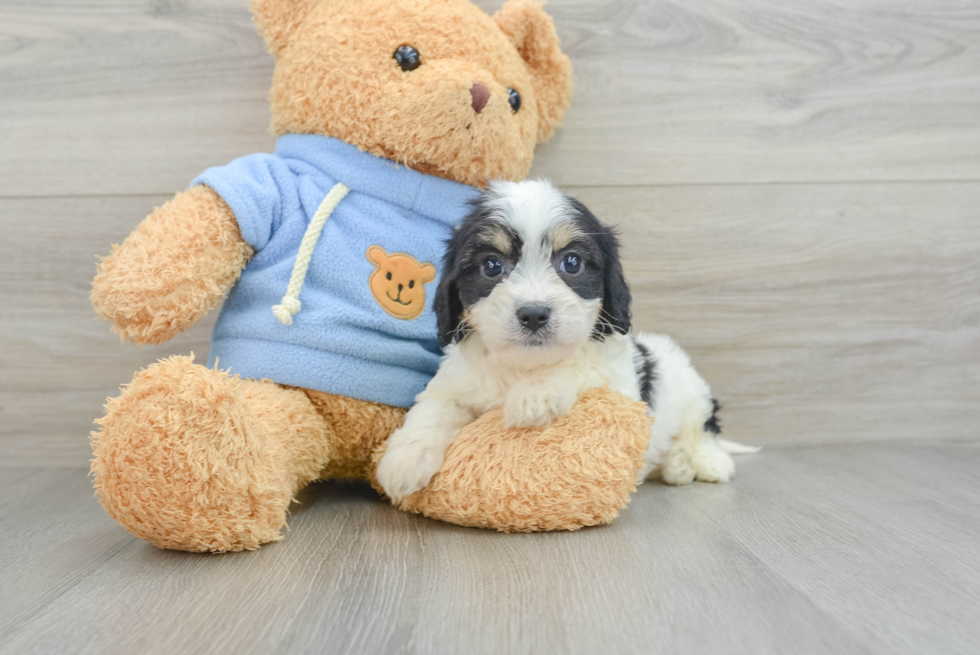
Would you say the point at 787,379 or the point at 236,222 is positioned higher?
the point at 236,222

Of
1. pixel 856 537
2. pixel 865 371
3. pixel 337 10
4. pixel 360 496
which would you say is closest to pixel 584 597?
pixel 856 537

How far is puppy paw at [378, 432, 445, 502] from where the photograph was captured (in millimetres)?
1310

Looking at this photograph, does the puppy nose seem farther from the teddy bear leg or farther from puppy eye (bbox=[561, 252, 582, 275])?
the teddy bear leg

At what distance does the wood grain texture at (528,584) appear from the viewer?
89 cm

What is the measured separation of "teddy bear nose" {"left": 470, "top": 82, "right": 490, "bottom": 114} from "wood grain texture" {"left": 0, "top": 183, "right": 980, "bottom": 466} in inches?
23.8

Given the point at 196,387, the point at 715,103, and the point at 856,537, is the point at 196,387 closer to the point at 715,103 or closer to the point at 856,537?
the point at 856,537

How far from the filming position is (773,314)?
6.77 ft

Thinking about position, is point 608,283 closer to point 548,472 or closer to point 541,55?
point 548,472

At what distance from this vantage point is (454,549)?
1.23m

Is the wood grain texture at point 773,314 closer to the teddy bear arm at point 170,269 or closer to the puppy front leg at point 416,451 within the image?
the teddy bear arm at point 170,269

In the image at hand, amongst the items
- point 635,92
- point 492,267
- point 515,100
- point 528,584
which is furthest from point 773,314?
point 528,584

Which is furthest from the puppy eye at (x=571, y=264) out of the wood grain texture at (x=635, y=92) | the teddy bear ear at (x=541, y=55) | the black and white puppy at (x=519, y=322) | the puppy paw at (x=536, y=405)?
the wood grain texture at (x=635, y=92)

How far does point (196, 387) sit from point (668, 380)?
1094 mm

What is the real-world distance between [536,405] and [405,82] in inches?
29.7
